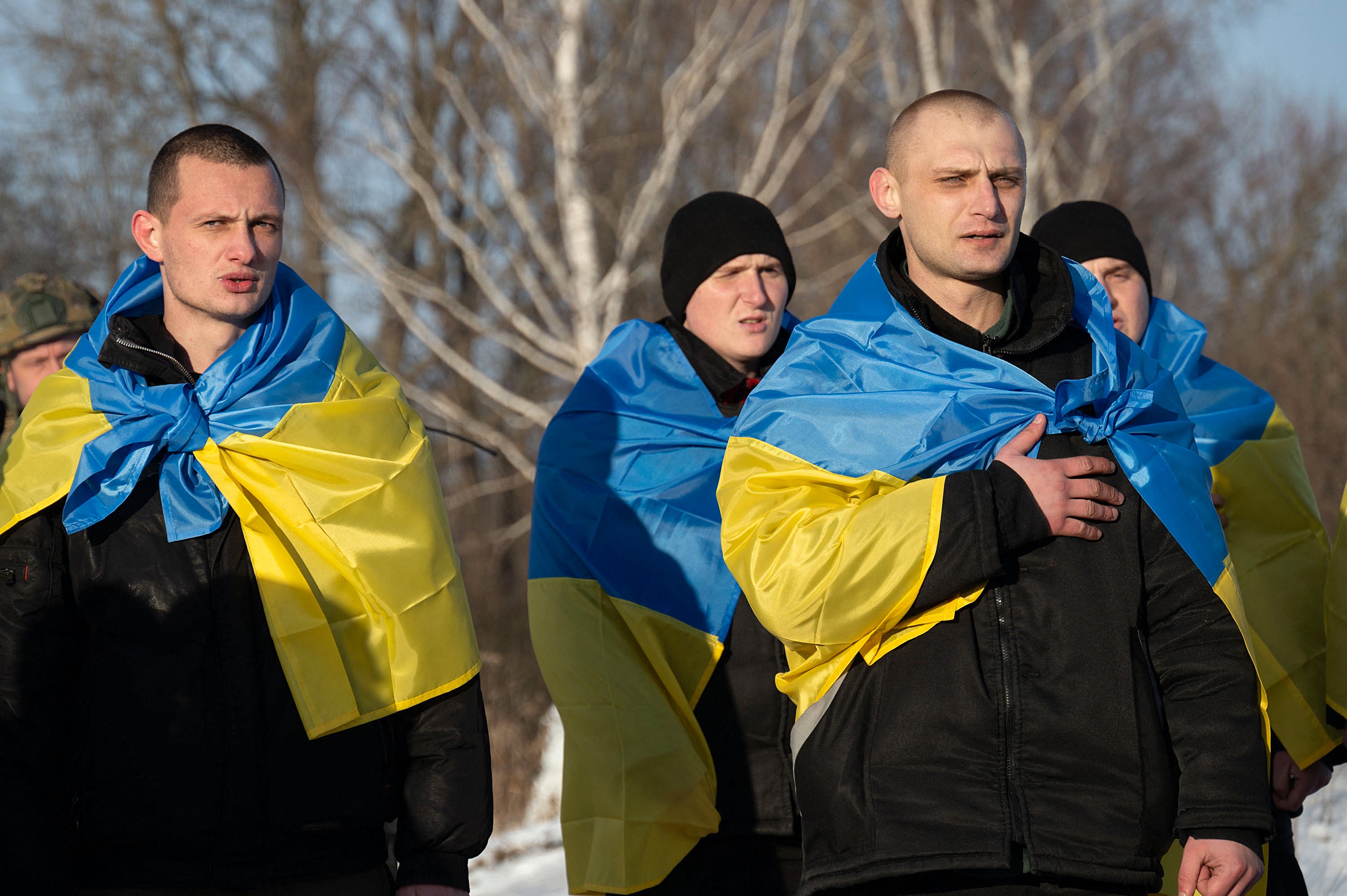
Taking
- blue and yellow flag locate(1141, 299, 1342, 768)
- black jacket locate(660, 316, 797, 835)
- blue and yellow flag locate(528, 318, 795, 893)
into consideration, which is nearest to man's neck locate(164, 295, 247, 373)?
blue and yellow flag locate(528, 318, 795, 893)

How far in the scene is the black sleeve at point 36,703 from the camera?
2.59 m

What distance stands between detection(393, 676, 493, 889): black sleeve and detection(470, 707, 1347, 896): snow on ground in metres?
2.74

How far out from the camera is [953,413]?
2734 mm

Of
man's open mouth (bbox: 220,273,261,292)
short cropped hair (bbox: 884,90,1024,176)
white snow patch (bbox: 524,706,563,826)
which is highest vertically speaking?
short cropped hair (bbox: 884,90,1024,176)

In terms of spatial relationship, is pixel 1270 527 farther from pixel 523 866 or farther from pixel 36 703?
pixel 523 866

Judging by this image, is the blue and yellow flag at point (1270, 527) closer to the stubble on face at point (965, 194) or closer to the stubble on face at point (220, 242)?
the stubble on face at point (965, 194)

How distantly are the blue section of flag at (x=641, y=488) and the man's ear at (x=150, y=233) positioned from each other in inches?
54.5

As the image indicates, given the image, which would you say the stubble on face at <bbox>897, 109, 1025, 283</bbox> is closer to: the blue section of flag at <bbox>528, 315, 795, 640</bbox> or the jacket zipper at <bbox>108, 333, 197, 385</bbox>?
the blue section of flag at <bbox>528, 315, 795, 640</bbox>

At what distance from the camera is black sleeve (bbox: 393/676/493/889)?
9.41 feet

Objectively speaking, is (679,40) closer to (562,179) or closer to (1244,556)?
(562,179)

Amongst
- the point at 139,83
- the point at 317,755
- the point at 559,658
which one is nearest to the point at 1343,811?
the point at 559,658

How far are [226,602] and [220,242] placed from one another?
0.82 meters

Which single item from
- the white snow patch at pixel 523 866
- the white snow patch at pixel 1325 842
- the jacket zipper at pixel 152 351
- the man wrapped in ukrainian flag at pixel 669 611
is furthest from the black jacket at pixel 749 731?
the white snow patch at pixel 1325 842

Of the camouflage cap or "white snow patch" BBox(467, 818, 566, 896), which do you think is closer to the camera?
the camouflage cap
